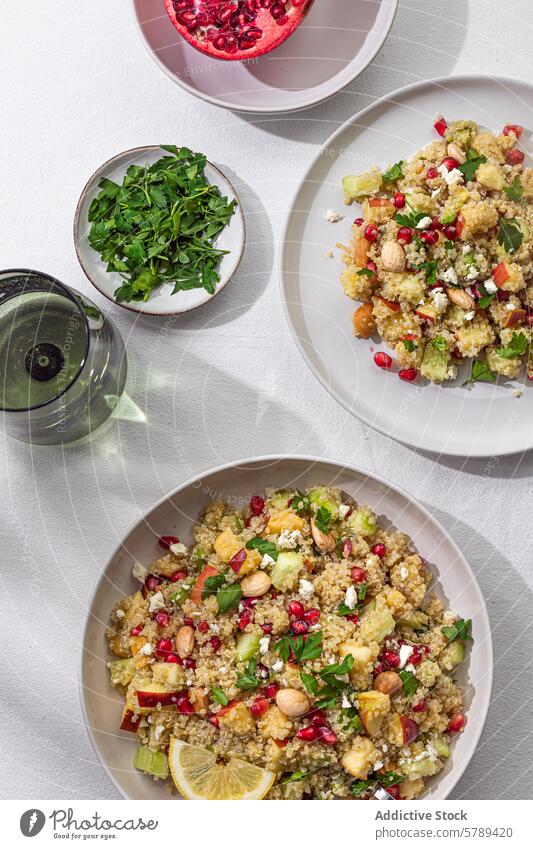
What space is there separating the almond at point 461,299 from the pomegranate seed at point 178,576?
123 centimetres

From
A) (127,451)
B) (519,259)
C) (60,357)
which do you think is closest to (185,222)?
(60,357)

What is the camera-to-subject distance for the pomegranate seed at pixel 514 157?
8.92 feet

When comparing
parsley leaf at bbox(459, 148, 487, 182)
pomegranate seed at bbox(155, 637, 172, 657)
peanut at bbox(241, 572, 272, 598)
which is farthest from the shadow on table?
parsley leaf at bbox(459, 148, 487, 182)

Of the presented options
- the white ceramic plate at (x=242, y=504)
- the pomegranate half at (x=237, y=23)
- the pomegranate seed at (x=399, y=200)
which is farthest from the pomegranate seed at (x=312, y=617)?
the pomegranate half at (x=237, y=23)

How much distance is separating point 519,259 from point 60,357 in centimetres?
151

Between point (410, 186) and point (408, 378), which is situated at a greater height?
point (410, 186)

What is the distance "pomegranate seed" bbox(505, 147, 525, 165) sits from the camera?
→ 272 centimetres

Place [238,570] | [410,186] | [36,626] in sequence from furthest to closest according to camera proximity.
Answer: [36,626]
[410,186]
[238,570]

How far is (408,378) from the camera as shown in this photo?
2.74m

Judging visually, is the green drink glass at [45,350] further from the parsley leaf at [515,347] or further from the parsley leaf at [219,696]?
the parsley leaf at [515,347]

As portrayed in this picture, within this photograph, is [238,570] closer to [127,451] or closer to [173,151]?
[127,451]

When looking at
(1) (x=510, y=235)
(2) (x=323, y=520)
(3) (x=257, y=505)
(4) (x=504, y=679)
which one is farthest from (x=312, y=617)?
(1) (x=510, y=235)

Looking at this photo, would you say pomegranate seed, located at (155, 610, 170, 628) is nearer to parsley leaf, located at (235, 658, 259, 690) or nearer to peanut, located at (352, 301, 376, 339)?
parsley leaf, located at (235, 658, 259, 690)

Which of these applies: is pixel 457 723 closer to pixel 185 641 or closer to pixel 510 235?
pixel 185 641
